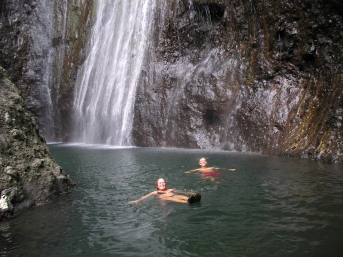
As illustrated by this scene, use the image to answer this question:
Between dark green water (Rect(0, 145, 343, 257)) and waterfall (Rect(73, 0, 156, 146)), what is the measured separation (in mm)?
16490

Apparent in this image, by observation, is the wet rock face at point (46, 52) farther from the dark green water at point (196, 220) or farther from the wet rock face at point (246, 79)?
the dark green water at point (196, 220)

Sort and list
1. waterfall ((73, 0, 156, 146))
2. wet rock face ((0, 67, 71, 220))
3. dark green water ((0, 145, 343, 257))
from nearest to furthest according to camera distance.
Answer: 1. dark green water ((0, 145, 343, 257))
2. wet rock face ((0, 67, 71, 220))
3. waterfall ((73, 0, 156, 146))

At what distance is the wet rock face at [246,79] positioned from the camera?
17.7 metres

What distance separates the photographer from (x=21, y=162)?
8.79 m

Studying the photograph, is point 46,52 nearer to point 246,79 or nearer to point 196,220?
point 246,79

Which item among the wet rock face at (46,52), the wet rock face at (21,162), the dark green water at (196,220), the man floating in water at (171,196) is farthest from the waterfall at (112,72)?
the man floating in water at (171,196)

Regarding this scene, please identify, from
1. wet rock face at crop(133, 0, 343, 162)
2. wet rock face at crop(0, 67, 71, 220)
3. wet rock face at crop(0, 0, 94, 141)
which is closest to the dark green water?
wet rock face at crop(0, 67, 71, 220)

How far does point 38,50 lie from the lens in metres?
35.2

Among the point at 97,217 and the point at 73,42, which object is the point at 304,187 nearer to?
the point at 97,217

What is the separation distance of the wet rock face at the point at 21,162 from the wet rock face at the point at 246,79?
1117cm

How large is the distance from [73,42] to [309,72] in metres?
24.2

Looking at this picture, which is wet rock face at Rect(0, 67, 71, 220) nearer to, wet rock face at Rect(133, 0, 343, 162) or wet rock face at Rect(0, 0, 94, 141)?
wet rock face at Rect(133, 0, 343, 162)

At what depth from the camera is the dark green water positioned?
18.5ft

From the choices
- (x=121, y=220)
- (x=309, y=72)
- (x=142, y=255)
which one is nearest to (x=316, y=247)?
(x=142, y=255)
